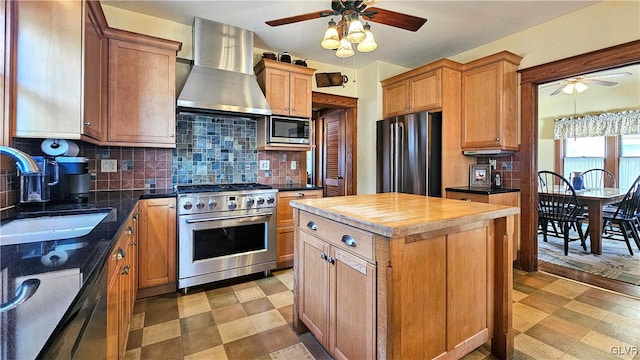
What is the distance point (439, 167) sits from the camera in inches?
132

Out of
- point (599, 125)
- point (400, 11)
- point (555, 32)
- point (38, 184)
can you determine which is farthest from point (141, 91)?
point (599, 125)

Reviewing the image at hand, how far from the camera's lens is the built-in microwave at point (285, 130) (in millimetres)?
3210

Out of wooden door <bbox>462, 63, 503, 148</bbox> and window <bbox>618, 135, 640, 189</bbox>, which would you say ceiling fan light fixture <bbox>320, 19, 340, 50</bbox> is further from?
window <bbox>618, 135, 640, 189</bbox>

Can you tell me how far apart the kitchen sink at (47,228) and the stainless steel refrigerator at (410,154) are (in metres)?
2.99

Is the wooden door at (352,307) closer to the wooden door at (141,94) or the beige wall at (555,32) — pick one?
the wooden door at (141,94)

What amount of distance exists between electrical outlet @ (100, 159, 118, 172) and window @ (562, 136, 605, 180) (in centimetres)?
707

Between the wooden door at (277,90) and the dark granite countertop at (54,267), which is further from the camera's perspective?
the wooden door at (277,90)

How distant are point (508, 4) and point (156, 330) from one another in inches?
154

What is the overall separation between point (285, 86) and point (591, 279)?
371 cm

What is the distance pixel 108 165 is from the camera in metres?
2.73

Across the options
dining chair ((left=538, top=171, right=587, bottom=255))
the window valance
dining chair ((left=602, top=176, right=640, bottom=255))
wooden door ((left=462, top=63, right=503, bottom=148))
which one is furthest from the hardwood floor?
the window valance

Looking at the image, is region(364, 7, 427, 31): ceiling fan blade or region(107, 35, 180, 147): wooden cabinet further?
region(107, 35, 180, 147): wooden cabinet

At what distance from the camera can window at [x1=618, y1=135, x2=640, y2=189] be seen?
500 cm

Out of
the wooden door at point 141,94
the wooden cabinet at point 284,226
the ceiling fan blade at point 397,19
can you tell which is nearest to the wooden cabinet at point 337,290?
the wooden cabinet at point 284,226
